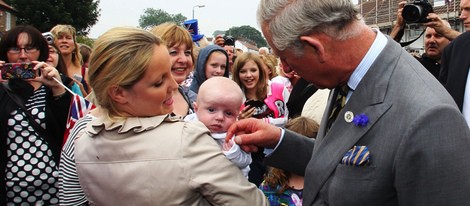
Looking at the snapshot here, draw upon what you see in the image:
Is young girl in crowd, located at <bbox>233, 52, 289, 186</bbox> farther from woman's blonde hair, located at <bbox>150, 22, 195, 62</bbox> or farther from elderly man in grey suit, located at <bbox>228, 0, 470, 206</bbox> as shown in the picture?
elderly man in grey suit, located at <bbox>228, 0, 470, 206</bbox>

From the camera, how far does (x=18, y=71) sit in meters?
3.25

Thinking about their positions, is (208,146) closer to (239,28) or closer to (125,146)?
(125,146)

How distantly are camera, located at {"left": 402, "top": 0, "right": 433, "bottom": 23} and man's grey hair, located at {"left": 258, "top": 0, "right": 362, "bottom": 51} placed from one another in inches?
111

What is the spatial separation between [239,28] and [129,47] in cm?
13213

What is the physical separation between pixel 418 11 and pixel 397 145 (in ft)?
10.4

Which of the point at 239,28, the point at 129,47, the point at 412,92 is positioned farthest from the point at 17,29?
the point at 239,28

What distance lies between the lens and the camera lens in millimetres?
4316

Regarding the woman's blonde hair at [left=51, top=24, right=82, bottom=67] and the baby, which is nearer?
the baby

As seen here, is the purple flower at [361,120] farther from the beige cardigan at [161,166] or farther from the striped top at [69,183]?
the striped top at [69,183]

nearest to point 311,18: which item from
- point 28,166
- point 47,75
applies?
point 47,75

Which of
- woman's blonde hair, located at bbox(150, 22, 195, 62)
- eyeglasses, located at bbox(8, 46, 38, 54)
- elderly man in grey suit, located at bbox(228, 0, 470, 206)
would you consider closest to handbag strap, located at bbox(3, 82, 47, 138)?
eyeglasses, located at bbox(8, 46, 38, 54)

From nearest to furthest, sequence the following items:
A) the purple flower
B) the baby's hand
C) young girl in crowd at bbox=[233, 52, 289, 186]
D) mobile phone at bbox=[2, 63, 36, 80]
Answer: the purple flower → the baby's hand → mobile phone at bbox=[2, 63, 36, 80] → young girl in crowd at bbox=[233, 52, 289, 186]

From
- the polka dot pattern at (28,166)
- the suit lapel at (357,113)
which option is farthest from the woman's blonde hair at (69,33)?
the suit lapel at (357,113)

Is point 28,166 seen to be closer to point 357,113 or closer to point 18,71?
point 18,71
